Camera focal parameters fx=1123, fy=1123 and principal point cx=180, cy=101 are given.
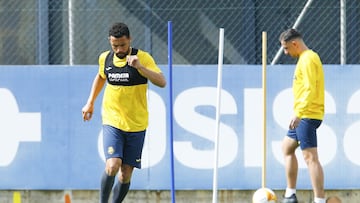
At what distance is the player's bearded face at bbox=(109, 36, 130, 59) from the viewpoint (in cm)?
1051

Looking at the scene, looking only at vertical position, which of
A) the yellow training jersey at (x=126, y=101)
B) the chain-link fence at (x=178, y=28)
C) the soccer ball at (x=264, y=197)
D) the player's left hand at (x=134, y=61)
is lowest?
the soccer ball at (x=264, y=197)

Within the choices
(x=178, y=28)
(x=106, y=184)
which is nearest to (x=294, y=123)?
(x=106, y=184)

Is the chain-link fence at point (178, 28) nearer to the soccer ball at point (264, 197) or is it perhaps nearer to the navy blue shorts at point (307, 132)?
the navy blue shorts at point (307, 132)

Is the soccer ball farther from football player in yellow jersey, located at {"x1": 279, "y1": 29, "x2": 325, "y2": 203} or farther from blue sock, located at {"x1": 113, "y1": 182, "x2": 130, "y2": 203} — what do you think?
blue sock, located at {"x1": 113, "y1": 182, "x2": 130, "y2": 203}

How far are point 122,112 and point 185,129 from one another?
88.1 inches

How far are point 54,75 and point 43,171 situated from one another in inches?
44.1

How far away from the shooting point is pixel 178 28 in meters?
14.2

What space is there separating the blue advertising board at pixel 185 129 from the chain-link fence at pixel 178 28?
3.32 ft

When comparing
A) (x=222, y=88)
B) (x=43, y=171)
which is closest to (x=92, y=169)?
(x=43, y=171)

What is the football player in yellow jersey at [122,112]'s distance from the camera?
10.7m

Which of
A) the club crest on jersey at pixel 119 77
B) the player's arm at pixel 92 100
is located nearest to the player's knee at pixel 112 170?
the player's arm at pixel 92 100

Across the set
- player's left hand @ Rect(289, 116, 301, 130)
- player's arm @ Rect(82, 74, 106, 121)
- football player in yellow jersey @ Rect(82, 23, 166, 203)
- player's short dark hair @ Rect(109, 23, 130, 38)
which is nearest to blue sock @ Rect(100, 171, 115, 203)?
football player in yellow jersey @ Rect(82, 23, 166, 203)

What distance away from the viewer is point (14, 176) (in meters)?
13.0

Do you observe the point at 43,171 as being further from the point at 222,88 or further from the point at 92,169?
the point at 222,88
